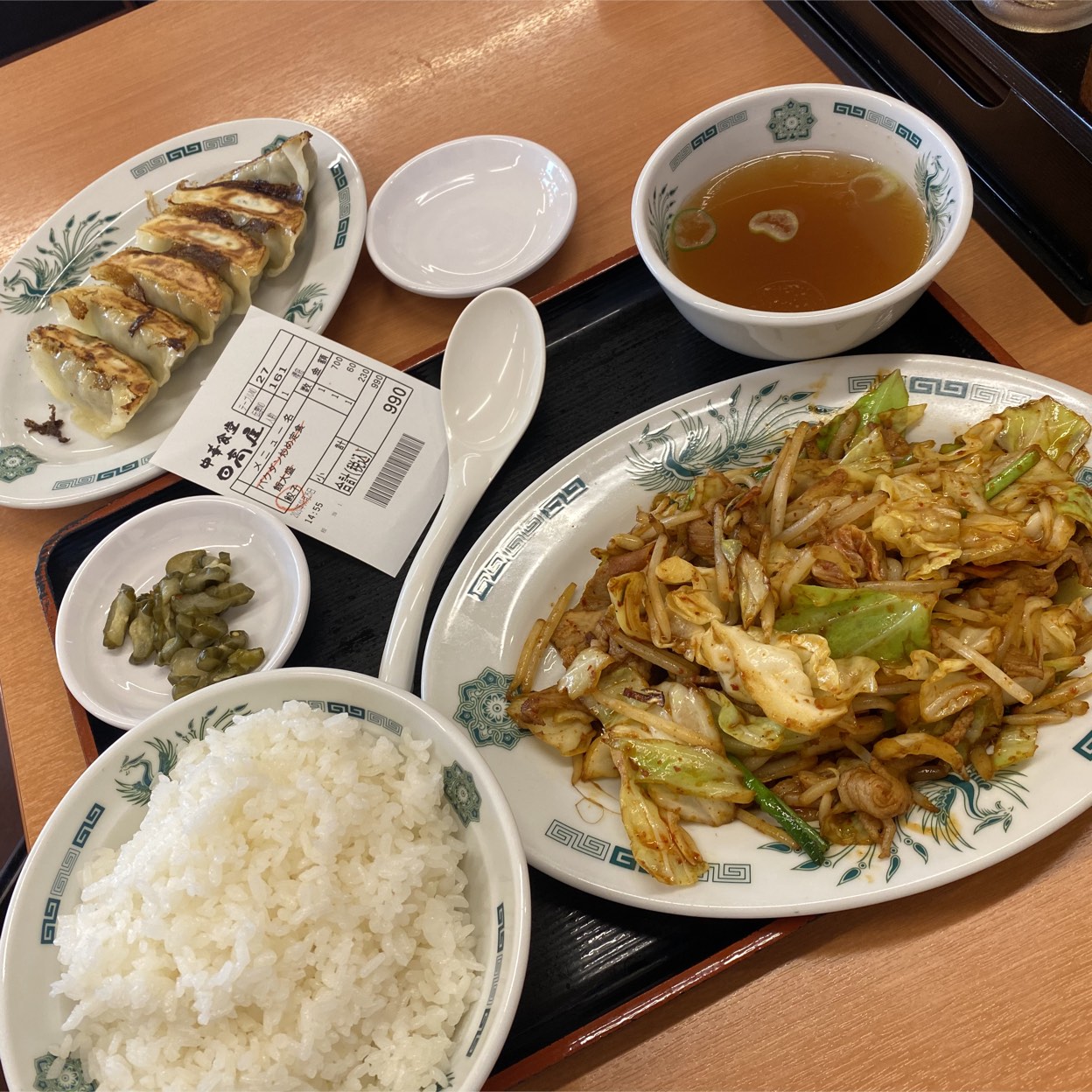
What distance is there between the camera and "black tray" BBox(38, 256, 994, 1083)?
1200 millimetres

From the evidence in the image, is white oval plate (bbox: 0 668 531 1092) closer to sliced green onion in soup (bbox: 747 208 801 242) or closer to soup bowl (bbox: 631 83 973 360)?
soup bowl (bbox: 631 83 973 360)

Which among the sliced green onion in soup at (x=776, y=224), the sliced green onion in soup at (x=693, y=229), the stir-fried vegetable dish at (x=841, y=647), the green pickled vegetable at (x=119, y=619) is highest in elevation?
the sliced green onion in soup at (x=693, y=229)

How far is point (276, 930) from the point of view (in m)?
1.04

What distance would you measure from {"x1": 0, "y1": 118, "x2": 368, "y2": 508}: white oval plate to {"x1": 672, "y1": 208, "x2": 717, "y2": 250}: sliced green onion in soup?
0.72 metres

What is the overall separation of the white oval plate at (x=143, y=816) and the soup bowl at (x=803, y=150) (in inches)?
31.8

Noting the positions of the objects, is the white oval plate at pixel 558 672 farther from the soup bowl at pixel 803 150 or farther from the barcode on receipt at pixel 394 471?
the barcode on receipt at pixel 394 471

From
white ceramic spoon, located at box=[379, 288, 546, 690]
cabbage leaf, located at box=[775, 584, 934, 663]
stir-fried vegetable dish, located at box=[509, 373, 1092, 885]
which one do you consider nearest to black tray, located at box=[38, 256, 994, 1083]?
white ceramic spoon, located at box=[379, 288, 546, 690]

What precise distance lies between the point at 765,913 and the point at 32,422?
1.72m

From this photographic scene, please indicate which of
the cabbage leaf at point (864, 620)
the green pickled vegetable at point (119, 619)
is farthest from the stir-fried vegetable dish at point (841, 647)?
the green pickled vegetable at point (119, 619)

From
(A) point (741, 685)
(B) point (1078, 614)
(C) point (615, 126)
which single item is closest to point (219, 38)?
(C) point (615, 126)

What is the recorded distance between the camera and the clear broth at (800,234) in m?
1.54

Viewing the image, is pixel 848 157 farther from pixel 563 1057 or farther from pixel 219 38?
pixel 219 38

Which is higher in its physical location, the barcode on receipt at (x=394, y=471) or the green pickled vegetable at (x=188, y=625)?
the barcode on receipt at (x=394, y=471)

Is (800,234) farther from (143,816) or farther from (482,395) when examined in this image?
(143,816)
